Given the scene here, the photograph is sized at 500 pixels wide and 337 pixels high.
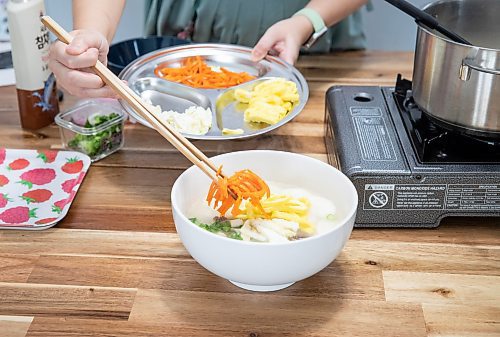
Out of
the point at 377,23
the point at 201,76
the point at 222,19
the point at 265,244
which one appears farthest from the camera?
the point at 377,23

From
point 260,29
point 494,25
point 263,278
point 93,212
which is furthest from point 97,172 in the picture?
point 494,25

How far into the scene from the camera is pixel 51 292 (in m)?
1.06

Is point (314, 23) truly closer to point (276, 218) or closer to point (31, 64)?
point (31, 64)

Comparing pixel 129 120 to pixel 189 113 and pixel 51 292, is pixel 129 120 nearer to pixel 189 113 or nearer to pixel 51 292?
pixel 189 113

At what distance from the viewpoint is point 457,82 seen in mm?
1122

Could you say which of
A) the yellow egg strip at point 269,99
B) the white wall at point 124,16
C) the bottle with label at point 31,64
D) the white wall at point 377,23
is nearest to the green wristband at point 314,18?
the yellow egg strip at point 269,99

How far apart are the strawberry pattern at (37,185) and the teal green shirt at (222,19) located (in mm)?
557

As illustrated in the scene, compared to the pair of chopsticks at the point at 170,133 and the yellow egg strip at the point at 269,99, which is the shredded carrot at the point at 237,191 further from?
the yellow egg strip at the point at 269,99

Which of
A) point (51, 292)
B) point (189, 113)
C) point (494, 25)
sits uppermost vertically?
point (494, 25)

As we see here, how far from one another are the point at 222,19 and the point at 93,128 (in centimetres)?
53

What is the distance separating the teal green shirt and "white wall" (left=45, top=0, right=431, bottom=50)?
23.4 inches

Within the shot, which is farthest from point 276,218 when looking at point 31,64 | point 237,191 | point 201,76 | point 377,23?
point 377,23

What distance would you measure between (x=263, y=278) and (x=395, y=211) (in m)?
0.31

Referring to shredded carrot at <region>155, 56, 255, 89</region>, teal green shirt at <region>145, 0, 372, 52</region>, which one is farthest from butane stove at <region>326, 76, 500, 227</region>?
teal green shirt at <region>145, 0, 372, 52</region>
